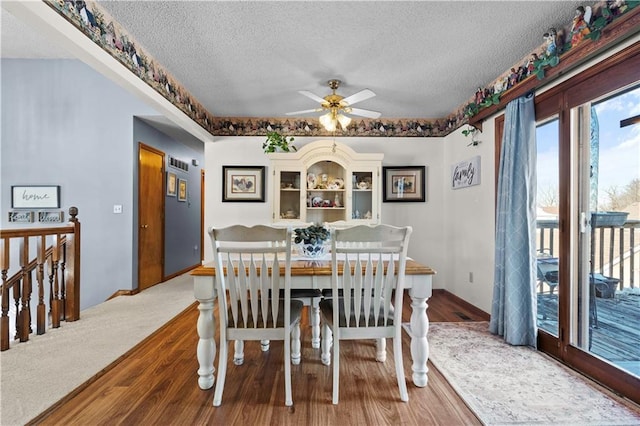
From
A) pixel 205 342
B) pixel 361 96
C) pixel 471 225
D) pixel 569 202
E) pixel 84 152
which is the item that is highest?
pixel 361 96

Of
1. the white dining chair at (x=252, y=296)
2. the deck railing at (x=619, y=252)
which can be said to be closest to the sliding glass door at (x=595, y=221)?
the deck railing at (x=619, y=252)

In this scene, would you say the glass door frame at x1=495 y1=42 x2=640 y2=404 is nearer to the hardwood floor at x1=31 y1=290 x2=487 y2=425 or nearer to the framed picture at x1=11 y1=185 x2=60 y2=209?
the hardwood floor at x1=31 y1=290 x2=487 y2=425

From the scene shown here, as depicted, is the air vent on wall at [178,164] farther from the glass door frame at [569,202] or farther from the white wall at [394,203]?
the glass door frame at [569,202]

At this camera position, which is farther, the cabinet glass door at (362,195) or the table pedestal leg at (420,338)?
the cabinet glass door at (362,195)

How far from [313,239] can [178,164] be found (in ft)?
13.8

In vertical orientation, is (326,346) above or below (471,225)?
below

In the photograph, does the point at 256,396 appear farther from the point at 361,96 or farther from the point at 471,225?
the point at 471,225

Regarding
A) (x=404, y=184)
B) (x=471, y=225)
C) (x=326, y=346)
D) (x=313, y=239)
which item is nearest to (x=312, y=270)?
(x=313, y=239)

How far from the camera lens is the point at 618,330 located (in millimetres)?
1873

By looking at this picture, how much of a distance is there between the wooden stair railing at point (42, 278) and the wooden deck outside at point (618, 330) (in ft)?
13.9

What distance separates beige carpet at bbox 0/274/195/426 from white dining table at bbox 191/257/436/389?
833mm

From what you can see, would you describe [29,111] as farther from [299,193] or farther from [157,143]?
[299,193]

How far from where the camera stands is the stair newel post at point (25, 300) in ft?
7.94

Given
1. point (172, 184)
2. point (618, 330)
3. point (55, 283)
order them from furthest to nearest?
point (172, 184), point (55, 283), point (618, 330)
